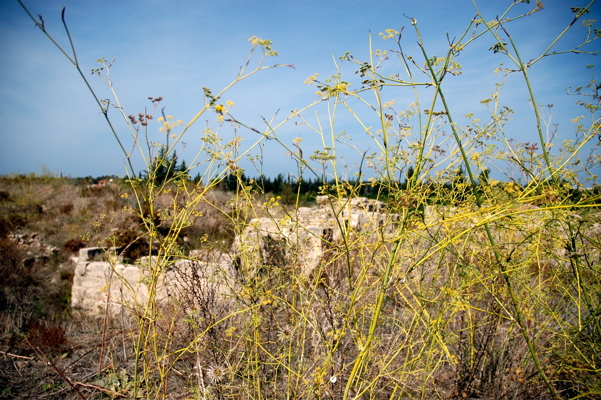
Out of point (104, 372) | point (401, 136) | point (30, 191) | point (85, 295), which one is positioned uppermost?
point (401, 136)

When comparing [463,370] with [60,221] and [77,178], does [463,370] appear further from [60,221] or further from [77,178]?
[77,178]

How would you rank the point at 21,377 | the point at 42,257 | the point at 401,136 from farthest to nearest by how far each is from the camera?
the point at 42,257
the point at 21,377
the point at 401,136

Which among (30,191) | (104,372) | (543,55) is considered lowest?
(104,372)

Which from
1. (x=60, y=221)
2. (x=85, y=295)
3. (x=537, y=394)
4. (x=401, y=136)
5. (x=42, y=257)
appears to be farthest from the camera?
(x=60, y=221)

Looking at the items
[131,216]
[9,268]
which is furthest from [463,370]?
[131,216]

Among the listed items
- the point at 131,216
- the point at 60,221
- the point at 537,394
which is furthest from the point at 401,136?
the point at 60,221

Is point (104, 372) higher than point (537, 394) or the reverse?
the reverse

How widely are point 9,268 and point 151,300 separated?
24.9 ft

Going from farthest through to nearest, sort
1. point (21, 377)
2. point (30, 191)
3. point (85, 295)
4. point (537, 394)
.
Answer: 1. point (30, 191)
2. point (85, 295)
3. point (21, 377)
4. point (537, 394)

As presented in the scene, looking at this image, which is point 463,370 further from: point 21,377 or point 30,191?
point 30,191

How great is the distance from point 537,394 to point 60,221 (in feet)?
41.0

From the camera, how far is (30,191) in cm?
1248

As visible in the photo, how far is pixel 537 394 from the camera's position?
2691mm

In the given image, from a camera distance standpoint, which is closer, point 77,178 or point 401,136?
point 401,136
